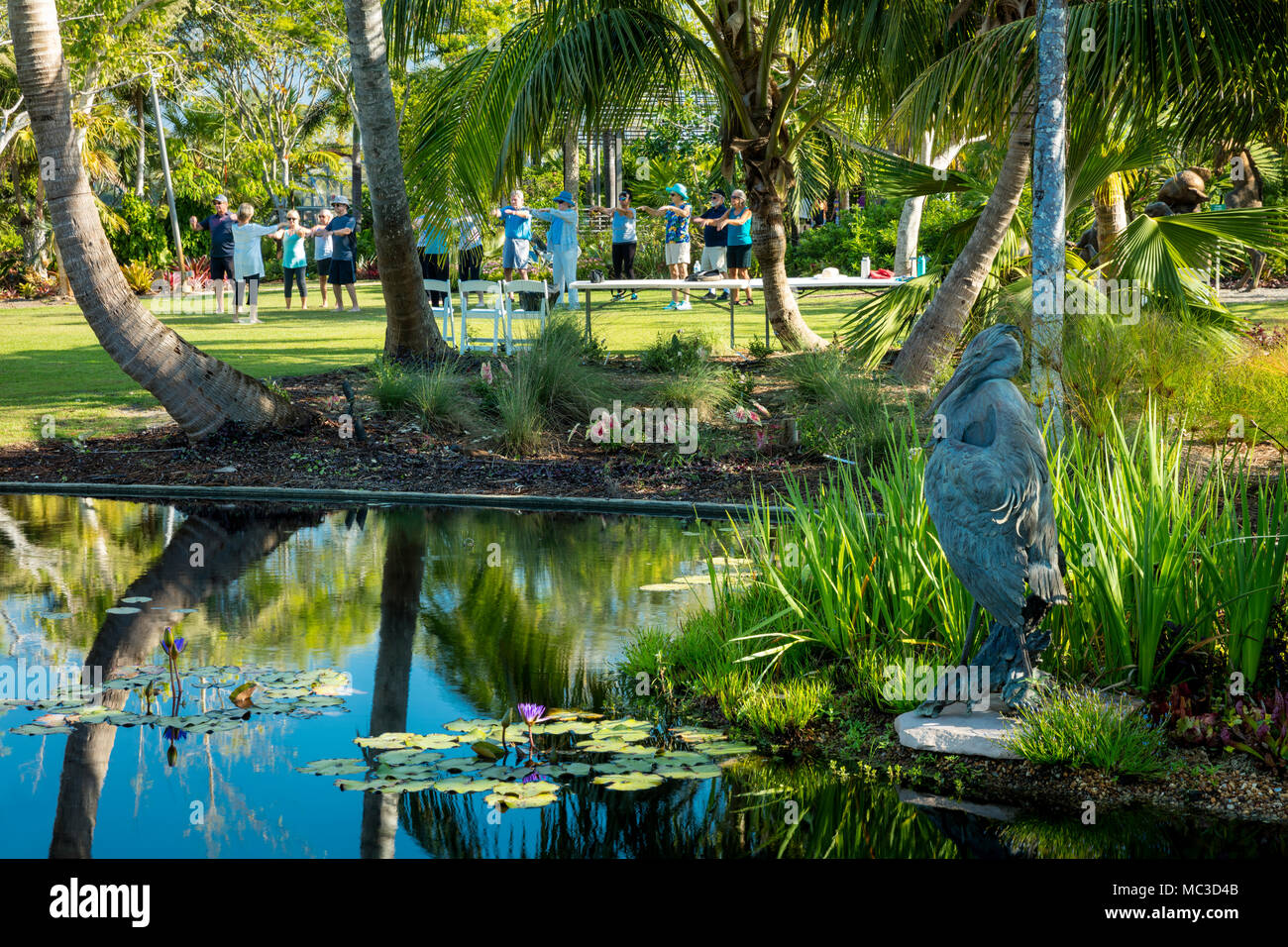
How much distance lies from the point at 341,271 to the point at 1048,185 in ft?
50.4

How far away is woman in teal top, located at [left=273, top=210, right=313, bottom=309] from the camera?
19953 millimetres

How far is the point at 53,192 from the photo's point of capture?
9594mm

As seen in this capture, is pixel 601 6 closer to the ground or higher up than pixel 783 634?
higher up

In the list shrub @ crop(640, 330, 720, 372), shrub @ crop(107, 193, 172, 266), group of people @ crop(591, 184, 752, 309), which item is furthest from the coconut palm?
shrub @ crop(107, 193, 172, 266)

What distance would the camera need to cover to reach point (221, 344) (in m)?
16.4

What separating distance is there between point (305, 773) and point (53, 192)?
703cm

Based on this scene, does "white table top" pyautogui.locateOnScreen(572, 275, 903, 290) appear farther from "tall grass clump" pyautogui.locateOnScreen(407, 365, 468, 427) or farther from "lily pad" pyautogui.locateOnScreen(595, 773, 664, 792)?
"lily pad" pyautogui.locateOnScreen(595, 773, 664, 792)

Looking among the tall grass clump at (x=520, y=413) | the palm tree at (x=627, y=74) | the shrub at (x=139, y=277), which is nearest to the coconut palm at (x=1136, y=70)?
the palm tree at (x=627, y=74)

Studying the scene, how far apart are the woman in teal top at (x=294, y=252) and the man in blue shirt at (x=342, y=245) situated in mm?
Result: 539

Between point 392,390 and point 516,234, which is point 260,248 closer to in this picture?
point 516,234

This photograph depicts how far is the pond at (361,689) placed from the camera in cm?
395
